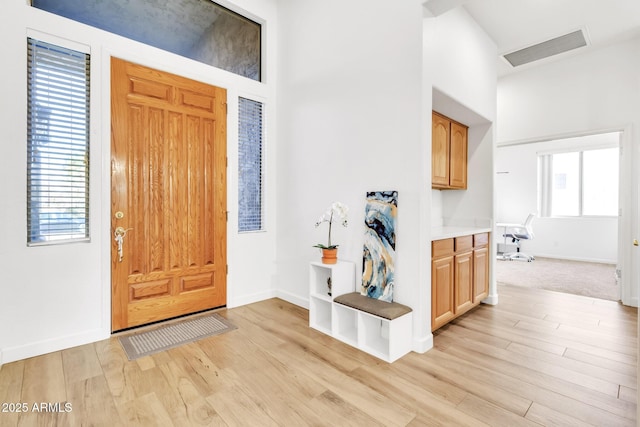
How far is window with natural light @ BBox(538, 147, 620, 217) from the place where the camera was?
636cm

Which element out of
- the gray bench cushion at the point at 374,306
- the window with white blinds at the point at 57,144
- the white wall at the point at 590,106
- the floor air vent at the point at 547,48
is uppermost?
the floor air vent at the point at 547,48

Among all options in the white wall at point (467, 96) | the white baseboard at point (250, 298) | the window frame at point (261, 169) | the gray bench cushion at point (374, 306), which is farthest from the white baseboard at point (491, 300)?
the window frame at point (261, 169)

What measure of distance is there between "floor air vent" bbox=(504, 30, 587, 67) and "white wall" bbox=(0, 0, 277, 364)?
3892mm

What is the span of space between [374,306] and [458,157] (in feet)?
7.03

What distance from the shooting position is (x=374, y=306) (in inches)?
94.3

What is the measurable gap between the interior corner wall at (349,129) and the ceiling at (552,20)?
100cm

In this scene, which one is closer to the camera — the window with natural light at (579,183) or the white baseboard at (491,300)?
the white baseboard at (491,300)

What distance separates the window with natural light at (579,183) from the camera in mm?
6359

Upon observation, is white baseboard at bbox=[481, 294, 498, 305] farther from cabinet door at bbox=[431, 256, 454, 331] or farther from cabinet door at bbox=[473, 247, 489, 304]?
cabinet door at bbox=[431, 256, 454, 331]

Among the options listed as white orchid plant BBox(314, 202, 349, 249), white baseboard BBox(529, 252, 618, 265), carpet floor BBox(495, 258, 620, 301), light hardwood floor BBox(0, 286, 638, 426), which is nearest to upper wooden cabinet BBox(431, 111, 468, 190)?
white orchid plant BBox(314, 202, 349, 249)

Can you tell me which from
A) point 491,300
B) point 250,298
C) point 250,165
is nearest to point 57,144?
point 250,165

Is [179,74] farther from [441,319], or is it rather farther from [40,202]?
[441,319]

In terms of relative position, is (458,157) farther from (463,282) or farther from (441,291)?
(441,291)

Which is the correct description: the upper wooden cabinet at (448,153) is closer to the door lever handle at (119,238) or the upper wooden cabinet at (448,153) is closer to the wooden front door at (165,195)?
the wooden front door at (165,195)
